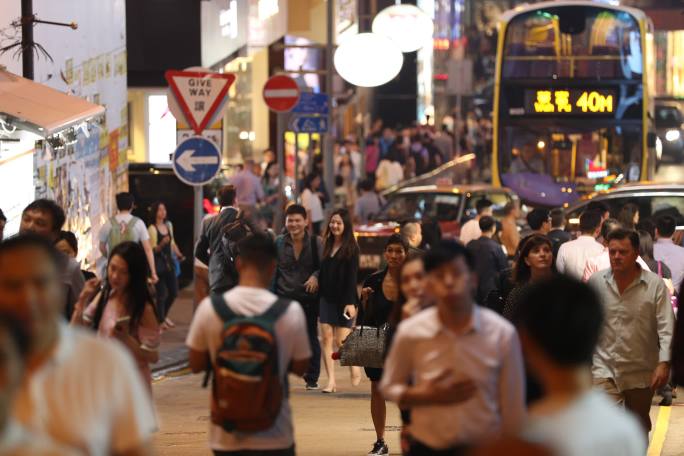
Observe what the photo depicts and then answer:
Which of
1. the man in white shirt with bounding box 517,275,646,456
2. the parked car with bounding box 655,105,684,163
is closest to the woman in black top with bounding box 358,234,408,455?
the man in white shirt with bounding box 517,275,646,456

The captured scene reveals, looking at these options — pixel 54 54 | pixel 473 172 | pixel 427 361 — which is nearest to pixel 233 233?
pixel 54 54

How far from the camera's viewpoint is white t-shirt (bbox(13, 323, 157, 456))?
15.7 feet

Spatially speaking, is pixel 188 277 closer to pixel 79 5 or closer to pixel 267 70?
pixel 79 5

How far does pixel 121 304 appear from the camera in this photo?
8219mm

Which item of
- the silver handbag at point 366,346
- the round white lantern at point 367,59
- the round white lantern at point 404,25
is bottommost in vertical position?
the silver handbag at point 366,346

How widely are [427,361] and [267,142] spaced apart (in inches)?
1319

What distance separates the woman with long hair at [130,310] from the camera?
319 inches

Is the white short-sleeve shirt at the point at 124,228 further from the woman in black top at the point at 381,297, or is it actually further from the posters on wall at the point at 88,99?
the woman in black top at the point at 381,297

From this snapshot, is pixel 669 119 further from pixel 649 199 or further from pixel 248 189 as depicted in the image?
pixel 649 199

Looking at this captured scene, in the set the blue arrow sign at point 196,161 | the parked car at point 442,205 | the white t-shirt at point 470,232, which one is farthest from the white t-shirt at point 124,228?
the parked car at point 442,205

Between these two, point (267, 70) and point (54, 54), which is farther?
point (267, 70)

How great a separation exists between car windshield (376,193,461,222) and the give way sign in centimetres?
833

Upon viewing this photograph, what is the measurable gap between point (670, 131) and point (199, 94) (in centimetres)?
2509

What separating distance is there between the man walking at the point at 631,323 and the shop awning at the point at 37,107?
6.38 metres
